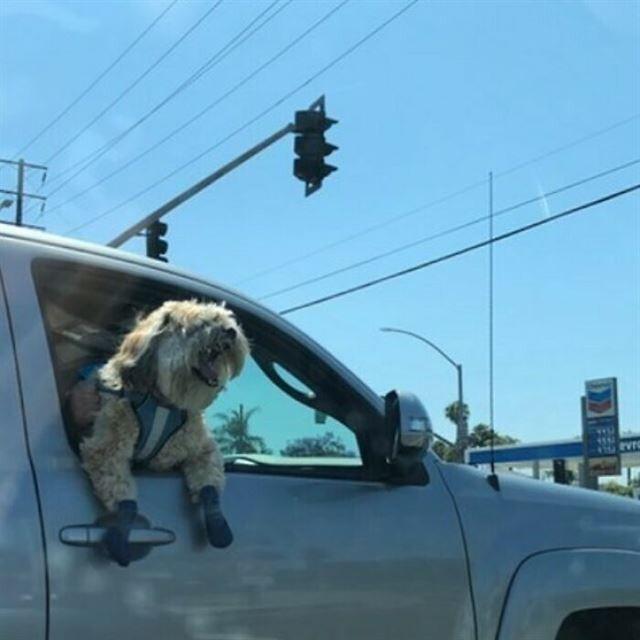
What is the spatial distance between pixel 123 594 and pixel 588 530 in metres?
1.71

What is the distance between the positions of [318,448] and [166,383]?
705 mm

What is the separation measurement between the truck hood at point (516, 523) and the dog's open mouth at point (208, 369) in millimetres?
1035

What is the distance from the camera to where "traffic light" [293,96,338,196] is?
1542 cm

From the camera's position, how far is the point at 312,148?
15.5m

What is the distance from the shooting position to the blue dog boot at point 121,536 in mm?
2379

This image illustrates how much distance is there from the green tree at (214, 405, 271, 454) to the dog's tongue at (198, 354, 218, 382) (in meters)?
0.41

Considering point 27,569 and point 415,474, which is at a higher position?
point 415,474

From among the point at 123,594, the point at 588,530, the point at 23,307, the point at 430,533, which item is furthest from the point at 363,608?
the point at 23,307

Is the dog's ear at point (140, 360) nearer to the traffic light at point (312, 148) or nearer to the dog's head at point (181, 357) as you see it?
the dog's head at point (181, 357)

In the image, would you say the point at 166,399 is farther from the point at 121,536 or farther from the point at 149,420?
the point at 121,536

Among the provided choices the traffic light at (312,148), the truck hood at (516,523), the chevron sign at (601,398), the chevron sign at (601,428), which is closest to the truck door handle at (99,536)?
the truck hood at (516,523)

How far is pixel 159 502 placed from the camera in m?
2.55

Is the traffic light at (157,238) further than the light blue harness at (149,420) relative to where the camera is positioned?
Yes

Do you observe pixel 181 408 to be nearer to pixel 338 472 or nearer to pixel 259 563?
pixel 259 563
